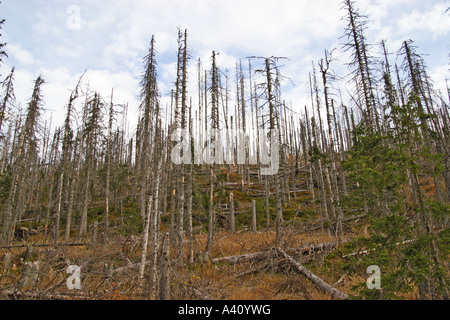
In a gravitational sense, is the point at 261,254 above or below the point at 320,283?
above

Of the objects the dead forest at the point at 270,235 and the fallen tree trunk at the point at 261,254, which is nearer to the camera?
the dead forest at the point at 270,235

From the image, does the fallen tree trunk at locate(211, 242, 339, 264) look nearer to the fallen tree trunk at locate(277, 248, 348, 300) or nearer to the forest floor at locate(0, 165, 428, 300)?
the forest floor at locate(0, 165, 428, 300)

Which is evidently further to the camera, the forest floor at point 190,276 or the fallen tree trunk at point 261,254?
the fallen tree trunk at point 261,254

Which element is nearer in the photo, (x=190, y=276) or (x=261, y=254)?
(x=190, y=276)

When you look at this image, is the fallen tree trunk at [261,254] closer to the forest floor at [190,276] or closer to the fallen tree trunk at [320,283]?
the forest floor at [190,276]

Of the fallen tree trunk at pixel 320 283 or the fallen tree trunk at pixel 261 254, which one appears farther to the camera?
the fallen tree trunk at pixel 261 254

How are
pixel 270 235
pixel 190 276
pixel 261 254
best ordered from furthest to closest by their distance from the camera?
1. pixel 270 235
2. pixel 261 254
3. pixel 190 276

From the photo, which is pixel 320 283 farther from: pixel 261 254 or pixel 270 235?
pixel 270 235

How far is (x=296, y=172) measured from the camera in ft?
102

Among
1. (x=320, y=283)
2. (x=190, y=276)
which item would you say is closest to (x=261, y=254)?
(x=320, y=283)

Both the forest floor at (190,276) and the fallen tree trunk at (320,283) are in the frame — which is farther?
the fallen tree trunk at (320,283)

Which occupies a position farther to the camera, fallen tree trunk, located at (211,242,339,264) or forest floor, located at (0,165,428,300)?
fallen tree trunk, located at (211,242,339,264)
